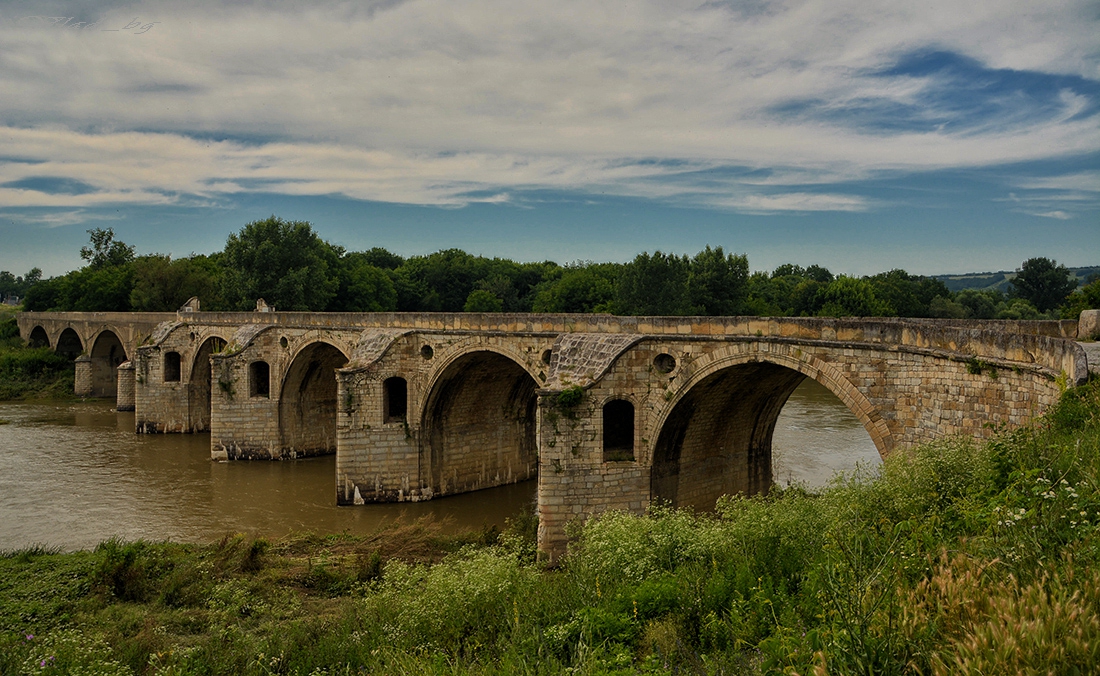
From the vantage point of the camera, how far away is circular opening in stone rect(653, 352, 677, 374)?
49.3ft

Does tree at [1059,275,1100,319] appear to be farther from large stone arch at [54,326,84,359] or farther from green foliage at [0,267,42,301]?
green foliage at [0,267,42,301]

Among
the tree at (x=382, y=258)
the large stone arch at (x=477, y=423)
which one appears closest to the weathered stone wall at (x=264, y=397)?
the large stone arch at (x=477, y=423)

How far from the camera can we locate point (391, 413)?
21.2 metres

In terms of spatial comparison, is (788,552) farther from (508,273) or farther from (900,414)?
(508,273)

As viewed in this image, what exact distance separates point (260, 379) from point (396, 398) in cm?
817

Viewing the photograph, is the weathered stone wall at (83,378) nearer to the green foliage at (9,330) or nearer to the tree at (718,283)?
the green foliage at (9,330)

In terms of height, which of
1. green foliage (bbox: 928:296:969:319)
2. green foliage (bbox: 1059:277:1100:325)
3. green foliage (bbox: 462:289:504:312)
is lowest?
green foliage (bbox: 1059:277:1100:325)

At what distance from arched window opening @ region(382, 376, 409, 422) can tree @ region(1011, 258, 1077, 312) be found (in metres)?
59.1

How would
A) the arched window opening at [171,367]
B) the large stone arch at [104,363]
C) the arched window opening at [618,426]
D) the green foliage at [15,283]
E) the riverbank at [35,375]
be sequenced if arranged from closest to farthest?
the arched window opening at [618,426] → the arched window opening at [171,367] → the riverbank at [35,375] → the large stone arch at [104,363] → the green foliage at [15,283]

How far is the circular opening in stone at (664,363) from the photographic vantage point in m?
15.0

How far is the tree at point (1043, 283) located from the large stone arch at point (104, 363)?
65.9 metres

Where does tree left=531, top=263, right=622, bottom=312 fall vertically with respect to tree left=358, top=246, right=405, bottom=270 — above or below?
below

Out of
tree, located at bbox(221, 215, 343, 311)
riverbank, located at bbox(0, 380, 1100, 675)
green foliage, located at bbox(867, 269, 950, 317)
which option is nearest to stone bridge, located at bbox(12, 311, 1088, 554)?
Answer: riverbank, located at bbox(0, 380, 1100, 675)

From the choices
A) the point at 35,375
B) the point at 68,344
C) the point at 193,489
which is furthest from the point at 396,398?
the point at 68,344
